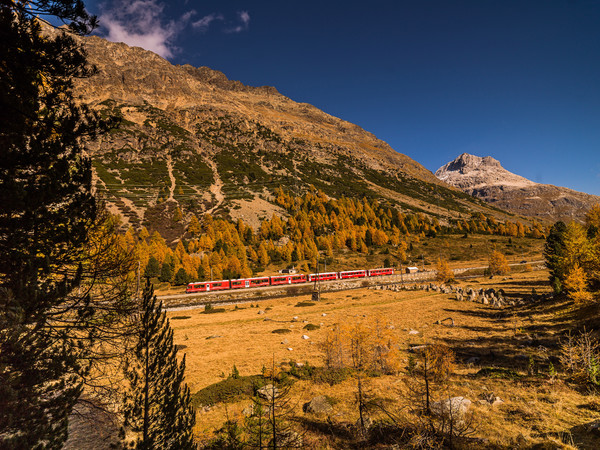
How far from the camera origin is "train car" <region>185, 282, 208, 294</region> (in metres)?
55.8

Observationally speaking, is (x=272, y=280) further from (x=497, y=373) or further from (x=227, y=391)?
(x=497, y=373)

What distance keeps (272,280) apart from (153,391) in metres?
55.8

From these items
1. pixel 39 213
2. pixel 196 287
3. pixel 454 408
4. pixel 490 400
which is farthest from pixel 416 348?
pixel 196 287

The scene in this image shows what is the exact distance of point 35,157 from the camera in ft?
18.8

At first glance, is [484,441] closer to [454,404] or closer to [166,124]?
[454,404]

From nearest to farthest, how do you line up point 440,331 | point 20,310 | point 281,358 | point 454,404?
point 20,310, point 454,404, point 281,358, point 440,331

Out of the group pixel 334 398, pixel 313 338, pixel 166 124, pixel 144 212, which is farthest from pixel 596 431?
pixel 166 124

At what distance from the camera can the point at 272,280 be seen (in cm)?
6462

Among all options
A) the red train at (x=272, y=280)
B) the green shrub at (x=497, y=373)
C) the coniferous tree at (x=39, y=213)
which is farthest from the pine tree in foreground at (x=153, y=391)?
the red train at (x=272, y=280)

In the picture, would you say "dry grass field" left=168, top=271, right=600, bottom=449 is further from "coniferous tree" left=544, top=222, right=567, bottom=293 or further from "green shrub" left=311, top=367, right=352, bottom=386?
"coniferous tree" left=544, top=222, right=567, bottom=293

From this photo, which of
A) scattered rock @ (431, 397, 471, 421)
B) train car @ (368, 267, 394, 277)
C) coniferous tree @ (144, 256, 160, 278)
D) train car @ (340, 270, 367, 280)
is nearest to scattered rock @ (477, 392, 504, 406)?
scattered rock @ (431, 397, 471, 421)

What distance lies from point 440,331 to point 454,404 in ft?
55.7

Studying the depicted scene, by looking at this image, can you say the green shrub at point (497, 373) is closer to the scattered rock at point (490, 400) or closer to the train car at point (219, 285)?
the scattered rock at point (490, 400)

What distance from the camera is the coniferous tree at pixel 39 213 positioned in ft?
15.9
